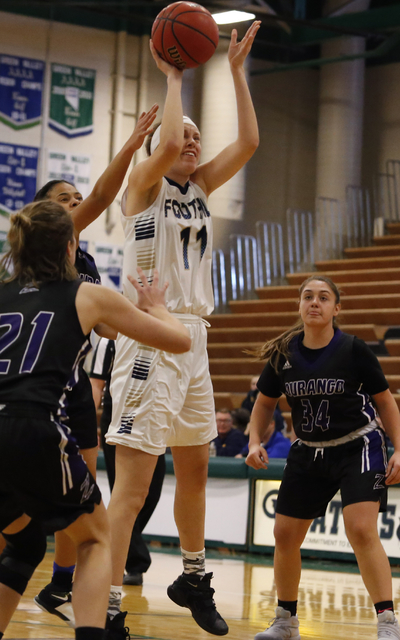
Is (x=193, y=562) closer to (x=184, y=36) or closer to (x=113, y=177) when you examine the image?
(x=113, y=177)

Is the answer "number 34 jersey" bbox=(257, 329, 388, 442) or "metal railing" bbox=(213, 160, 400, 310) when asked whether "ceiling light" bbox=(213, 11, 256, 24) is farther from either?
"number 34 jersey" bbox=(257, 329, 388, 442)

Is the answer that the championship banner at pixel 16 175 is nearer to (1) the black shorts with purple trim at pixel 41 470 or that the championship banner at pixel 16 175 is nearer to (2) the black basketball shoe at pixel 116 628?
(2) the black basketball shoe at pixel 116 628

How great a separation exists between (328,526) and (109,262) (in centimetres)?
743

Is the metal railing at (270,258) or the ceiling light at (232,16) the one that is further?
the metal railing at (270,258)

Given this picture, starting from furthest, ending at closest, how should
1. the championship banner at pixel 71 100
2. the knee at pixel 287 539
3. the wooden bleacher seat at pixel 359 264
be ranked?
the championship banner at pixel 71 100
the wooden bleacher seat at pixel 359 264
the knee at pixel 287 539

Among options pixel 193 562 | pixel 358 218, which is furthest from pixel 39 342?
pixel 358 218

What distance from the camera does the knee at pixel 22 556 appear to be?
9.86 ft

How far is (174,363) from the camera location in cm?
368

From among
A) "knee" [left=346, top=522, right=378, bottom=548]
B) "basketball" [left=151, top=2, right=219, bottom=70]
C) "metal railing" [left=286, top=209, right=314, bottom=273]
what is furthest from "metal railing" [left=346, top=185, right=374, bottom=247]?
"knee" [left=346, top=522, right=378, bottom=548]

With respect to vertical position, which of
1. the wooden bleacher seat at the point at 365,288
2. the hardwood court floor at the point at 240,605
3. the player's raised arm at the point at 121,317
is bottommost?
the hardwood court floor at the point at 240,605

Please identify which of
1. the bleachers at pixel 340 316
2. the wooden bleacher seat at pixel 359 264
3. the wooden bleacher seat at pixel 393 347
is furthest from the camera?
the wooden bleacher seat at pixel 359 264

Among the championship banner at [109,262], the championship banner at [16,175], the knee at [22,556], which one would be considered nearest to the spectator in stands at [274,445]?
the knee at [22,556]

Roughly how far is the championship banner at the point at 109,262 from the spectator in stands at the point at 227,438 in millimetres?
5009

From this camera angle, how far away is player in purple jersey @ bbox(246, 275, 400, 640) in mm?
3963
